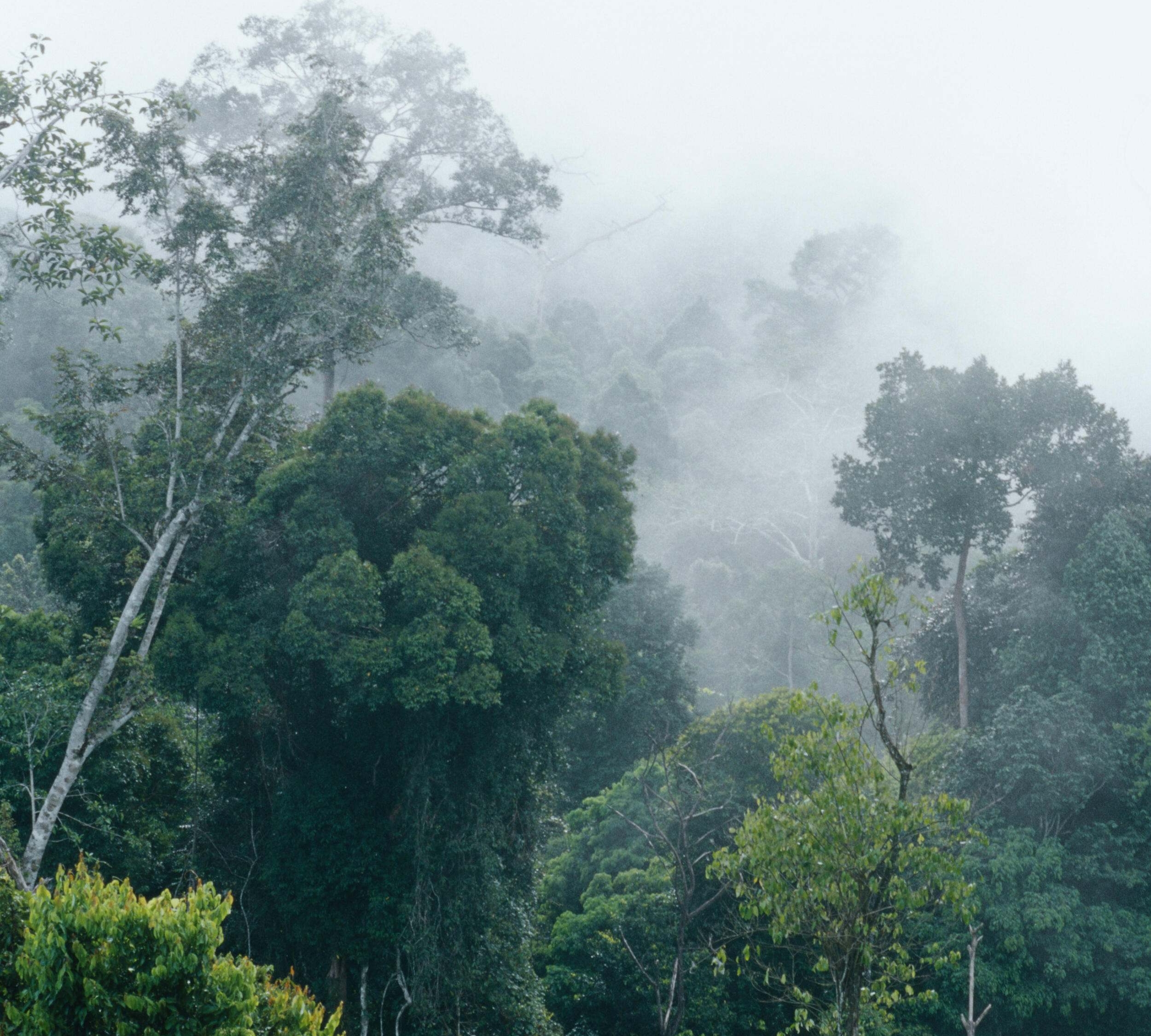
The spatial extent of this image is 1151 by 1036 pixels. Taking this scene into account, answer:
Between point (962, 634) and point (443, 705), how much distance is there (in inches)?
453

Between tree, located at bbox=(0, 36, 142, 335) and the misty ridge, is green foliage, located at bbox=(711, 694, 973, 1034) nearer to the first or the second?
the misty ridge

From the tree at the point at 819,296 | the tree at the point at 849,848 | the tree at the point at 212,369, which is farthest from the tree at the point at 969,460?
the tree at the point at 819,296

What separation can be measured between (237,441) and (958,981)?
12.5 m

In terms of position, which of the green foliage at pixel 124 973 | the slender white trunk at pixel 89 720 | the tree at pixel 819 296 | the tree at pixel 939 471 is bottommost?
the green foliage at pixel 124 973

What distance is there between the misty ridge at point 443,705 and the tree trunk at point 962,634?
108 millimetres

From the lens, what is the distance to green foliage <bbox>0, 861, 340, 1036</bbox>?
16.0 feet

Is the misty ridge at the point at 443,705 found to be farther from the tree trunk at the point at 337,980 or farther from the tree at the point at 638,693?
the tree at the point at 638,693

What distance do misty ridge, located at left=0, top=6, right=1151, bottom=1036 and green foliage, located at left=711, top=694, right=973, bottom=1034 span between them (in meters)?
0.03

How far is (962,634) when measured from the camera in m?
19.0

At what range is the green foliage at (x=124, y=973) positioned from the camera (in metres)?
4.89

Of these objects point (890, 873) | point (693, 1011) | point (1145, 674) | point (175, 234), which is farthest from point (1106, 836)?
point (175, 234)

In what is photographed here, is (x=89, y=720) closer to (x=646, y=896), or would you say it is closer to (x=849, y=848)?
(x=849, y=848)

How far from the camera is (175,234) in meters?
12.8

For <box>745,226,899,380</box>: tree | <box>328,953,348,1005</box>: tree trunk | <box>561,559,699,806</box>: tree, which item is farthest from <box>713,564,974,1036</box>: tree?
<box>745,226,899,380</box>: tree
